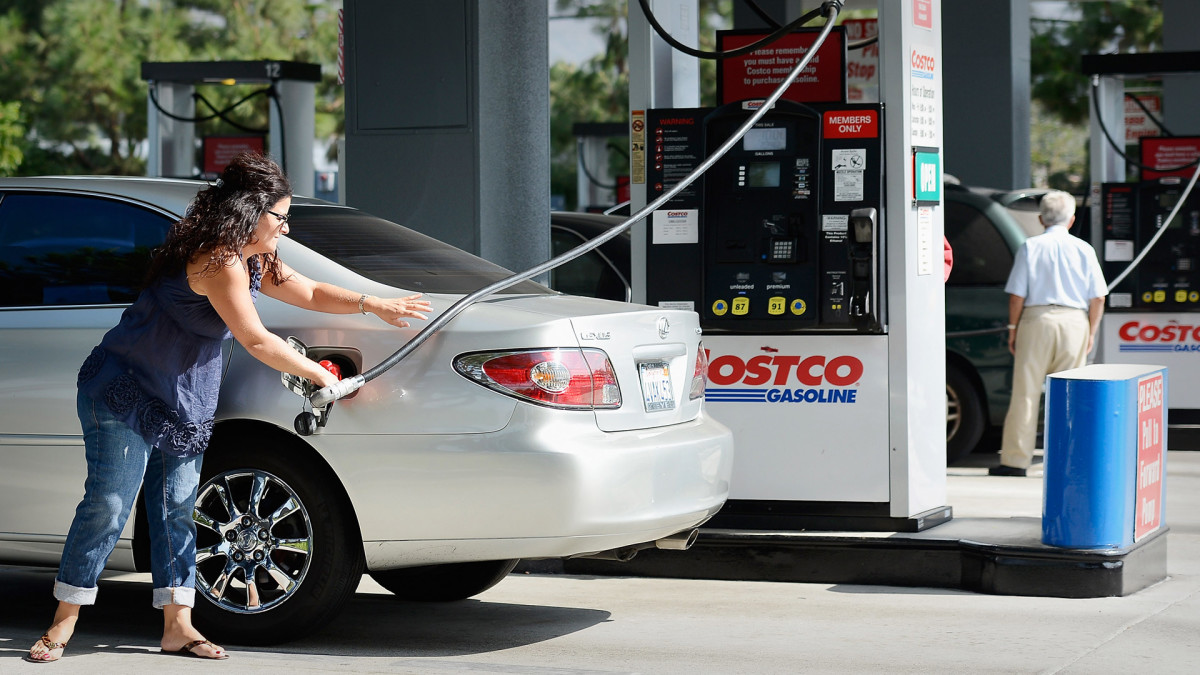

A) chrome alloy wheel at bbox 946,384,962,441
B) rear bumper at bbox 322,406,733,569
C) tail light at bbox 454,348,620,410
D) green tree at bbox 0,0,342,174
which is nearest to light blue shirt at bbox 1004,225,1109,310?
chrome alloy wheel at bbox 946,384,962,441

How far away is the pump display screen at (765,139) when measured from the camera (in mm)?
7125

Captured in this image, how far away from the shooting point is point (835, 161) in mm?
7035

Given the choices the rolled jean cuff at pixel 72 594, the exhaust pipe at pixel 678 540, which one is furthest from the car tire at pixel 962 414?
the rolled jean cuff at pixel 72 594

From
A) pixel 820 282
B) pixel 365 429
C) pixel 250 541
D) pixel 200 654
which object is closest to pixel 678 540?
pixel 365 429

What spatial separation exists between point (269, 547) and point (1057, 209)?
620cm

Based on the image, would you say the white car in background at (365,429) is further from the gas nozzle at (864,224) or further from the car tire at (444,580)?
the gas nozzle at (864,224)

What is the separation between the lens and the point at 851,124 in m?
6.99

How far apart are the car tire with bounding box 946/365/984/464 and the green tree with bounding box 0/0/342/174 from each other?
2520 cm

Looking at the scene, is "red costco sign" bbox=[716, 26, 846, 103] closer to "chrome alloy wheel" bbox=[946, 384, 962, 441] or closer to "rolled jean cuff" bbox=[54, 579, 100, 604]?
"rolled jean cuff" bbox=[54, 579, 100, 604]

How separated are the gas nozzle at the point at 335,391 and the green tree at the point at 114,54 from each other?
2954 cm

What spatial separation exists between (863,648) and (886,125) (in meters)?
2.44

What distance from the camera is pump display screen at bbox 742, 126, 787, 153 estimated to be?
712 cm

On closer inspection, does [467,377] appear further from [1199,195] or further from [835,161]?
[1199,195]

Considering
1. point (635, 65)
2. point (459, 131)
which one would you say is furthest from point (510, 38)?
point (635, 65)
